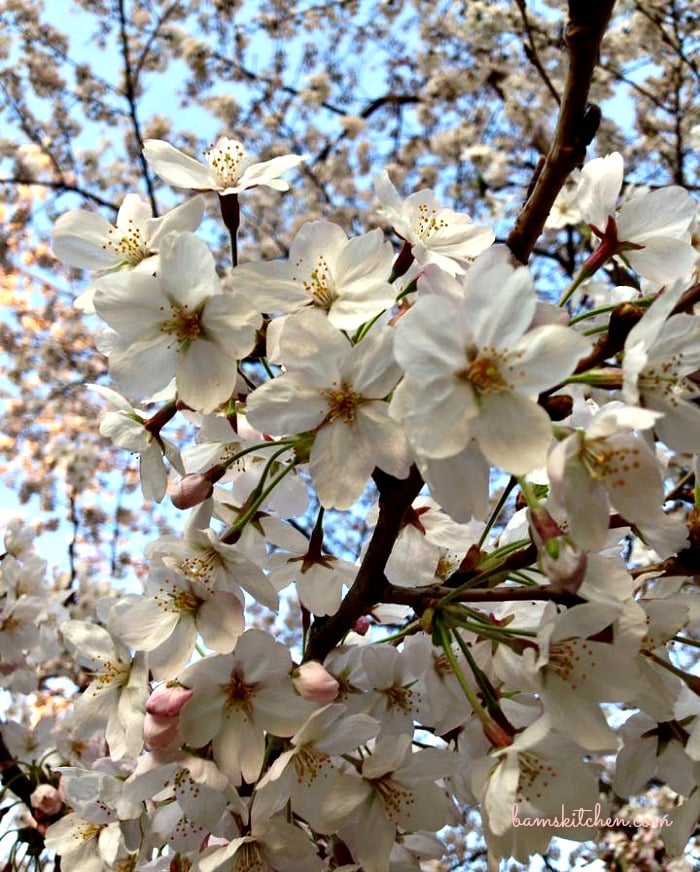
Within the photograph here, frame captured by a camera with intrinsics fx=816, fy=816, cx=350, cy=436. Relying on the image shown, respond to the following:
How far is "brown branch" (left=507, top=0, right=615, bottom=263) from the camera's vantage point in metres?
0.79

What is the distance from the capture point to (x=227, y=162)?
129 cm

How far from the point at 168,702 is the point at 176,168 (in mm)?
753

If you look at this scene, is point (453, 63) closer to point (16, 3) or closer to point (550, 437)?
point (16, 3)

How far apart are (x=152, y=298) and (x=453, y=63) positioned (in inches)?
263

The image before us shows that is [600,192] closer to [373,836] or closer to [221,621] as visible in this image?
[221,621]

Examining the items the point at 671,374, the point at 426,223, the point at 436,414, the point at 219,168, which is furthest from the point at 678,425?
the point at 219,168

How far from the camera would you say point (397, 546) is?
1234 mm

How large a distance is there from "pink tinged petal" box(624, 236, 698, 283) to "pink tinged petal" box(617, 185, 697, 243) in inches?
0.8

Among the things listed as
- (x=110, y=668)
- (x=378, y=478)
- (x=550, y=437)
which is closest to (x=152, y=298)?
(x=378, y=478)

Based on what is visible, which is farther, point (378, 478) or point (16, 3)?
point (16, 3)

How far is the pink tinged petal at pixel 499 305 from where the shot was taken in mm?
835

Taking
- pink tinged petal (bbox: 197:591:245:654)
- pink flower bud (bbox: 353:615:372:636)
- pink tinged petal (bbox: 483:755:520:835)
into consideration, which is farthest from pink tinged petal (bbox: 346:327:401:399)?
pink flower bud (bbox: 353:615:372:636)

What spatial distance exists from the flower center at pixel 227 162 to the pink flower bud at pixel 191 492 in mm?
472

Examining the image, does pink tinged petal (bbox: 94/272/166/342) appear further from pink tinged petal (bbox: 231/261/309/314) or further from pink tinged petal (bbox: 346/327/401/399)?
pink tinged petal (bbox: 346/327/401/399)
